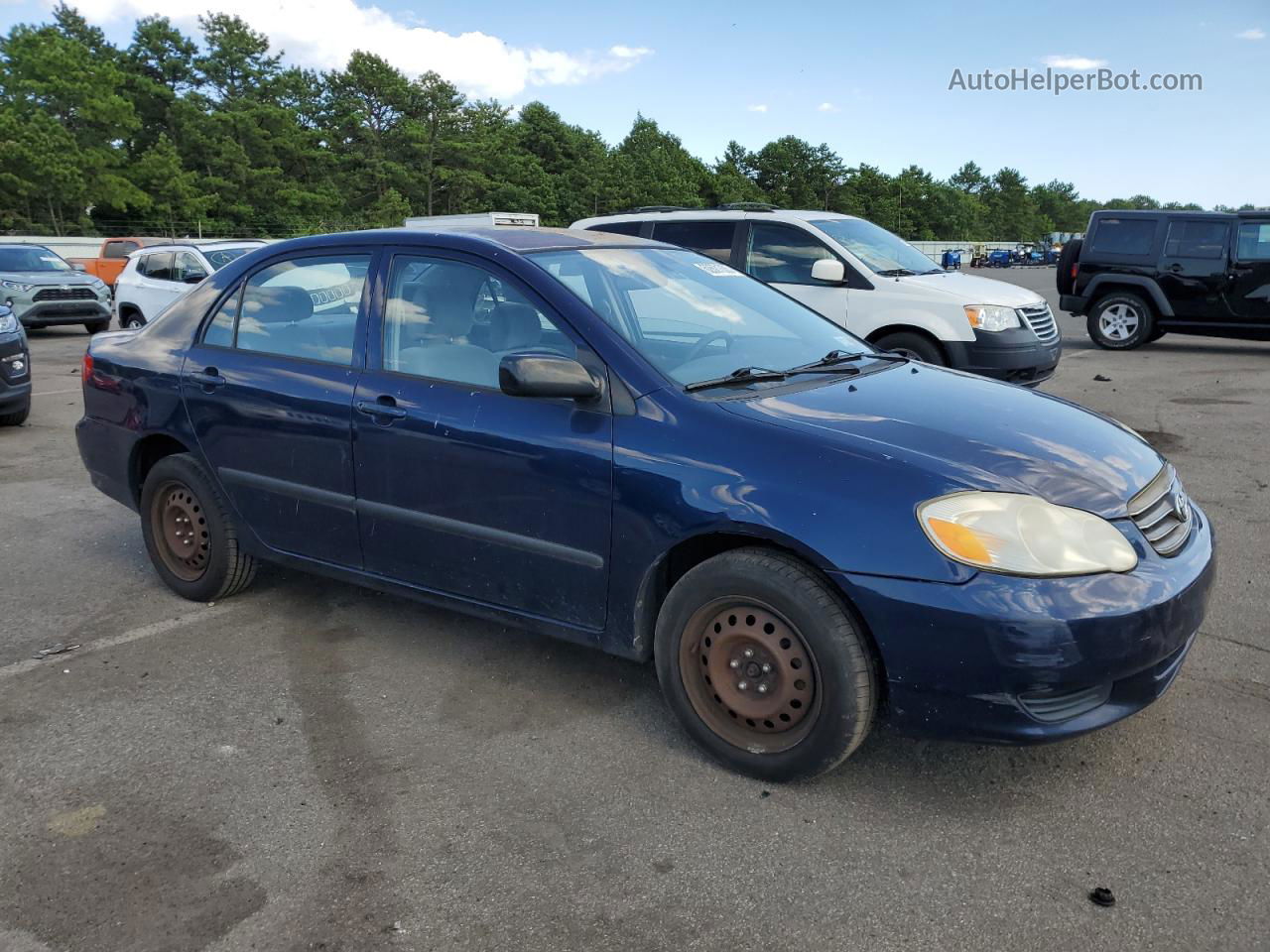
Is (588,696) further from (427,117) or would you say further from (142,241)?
(427,117)

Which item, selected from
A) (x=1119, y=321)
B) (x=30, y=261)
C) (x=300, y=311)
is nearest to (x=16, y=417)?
(x=300, y=311)

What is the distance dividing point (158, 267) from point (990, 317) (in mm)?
11592

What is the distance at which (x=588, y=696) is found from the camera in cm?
365

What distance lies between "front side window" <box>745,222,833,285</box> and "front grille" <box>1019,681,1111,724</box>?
6.67 metres

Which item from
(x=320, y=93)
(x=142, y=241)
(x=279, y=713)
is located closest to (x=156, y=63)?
(x=320, y=93)

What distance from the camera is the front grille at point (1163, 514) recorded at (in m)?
2.93

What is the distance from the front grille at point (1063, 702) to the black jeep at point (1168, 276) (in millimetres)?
12720

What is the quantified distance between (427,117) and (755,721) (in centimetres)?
7310

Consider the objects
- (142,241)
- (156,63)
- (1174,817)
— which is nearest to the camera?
(1174,817)

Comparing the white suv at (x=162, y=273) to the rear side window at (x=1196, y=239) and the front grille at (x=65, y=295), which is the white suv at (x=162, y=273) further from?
the rear side window at (x=1196, y=239)

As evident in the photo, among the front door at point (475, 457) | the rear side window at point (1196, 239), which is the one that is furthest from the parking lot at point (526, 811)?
the rear side window at point (1196, 239)

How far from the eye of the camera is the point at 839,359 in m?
3.87

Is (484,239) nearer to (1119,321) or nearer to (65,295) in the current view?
(1119,321)

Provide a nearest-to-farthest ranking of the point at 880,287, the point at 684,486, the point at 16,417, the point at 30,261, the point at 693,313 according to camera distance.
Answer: the point at 684,486 → the point at 693,313 → the point at 880,287 → the point at 16,417 → the point at 30,261
